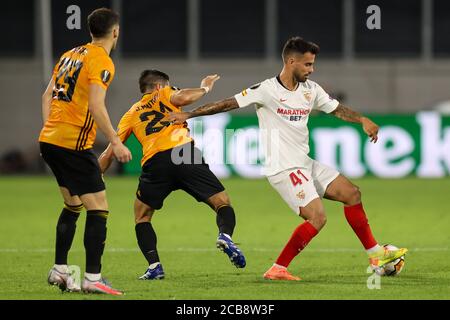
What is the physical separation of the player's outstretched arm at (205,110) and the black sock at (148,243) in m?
1.12

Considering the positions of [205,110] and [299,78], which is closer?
[205,110]

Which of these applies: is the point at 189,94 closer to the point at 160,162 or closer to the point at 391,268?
the point at 160,162

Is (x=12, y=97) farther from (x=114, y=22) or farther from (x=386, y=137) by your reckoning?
(x=114, y=22)

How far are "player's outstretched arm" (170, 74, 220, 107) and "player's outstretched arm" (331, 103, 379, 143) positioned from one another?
1.17m

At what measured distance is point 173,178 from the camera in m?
9.25

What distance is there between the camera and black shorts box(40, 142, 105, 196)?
7930mm

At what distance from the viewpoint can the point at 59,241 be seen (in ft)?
27.7

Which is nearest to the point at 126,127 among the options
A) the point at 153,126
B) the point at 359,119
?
the point at 153,126

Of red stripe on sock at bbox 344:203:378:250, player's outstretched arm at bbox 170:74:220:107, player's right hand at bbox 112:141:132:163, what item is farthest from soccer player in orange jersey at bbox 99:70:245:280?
player's right hand at bbox 112:141:132:163

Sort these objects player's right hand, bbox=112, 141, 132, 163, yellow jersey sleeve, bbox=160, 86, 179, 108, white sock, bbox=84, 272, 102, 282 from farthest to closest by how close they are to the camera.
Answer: yellow jersey sleeve, bbox=160, 86, 179, 108 → white sock, bbox=84, 272, 102, 282 → player's right hand, bbox=112, 141, 132, 163

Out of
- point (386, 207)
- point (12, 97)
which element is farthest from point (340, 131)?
point (12, 97)

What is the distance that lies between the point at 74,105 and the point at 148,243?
168 cm

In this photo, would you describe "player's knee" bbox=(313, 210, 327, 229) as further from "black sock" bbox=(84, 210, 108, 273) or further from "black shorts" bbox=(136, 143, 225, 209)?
"black sock" bbox=(84, 210, 108, 273)

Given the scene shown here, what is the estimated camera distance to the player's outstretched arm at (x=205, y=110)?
8.59 metres
